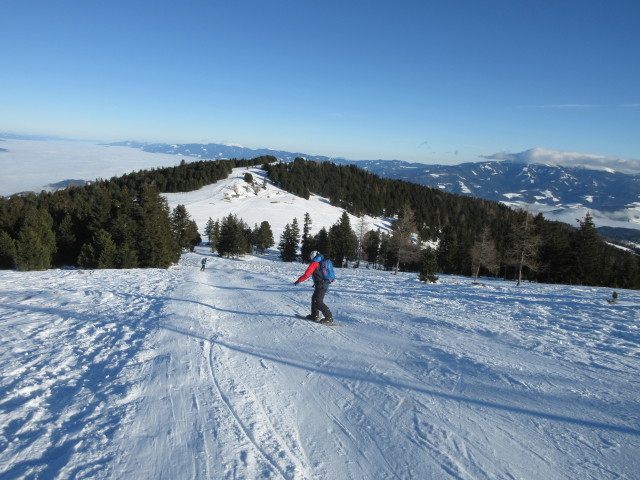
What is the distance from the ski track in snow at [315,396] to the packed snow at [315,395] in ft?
0.09

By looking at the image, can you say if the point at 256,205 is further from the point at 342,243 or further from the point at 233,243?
the point at 342,243

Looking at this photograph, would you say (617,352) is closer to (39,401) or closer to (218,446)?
(218,446)

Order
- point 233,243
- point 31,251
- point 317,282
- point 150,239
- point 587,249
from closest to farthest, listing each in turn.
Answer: point 317,282
point 31,251
point 150,239
point 587,249
point 233,243

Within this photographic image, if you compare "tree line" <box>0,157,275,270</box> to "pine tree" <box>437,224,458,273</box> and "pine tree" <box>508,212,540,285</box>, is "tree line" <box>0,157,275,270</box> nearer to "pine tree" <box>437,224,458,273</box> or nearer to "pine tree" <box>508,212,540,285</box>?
"pine tree" <box>508,212,540,285</box>

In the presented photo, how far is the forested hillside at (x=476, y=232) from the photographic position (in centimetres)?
3803

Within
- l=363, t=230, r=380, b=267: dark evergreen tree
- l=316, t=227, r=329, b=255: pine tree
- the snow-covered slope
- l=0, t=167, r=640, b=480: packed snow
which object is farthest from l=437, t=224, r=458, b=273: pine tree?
l=0, t=167, r=640, b=480: packed snow

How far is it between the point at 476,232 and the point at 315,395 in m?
107

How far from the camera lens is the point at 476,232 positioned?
330 ft

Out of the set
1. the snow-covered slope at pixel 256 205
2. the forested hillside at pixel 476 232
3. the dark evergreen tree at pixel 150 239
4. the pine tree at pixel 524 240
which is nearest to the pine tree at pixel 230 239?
the snow-covered slope at pixel 256 205

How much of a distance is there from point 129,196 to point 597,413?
142ft

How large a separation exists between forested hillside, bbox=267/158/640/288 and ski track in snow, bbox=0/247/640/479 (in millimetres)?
24752

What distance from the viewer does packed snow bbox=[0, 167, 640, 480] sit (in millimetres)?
3914

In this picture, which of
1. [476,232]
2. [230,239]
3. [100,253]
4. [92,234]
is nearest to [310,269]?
[100,253]

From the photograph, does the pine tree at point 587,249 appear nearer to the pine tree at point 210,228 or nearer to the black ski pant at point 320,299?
the black ski pant at point 320,299
